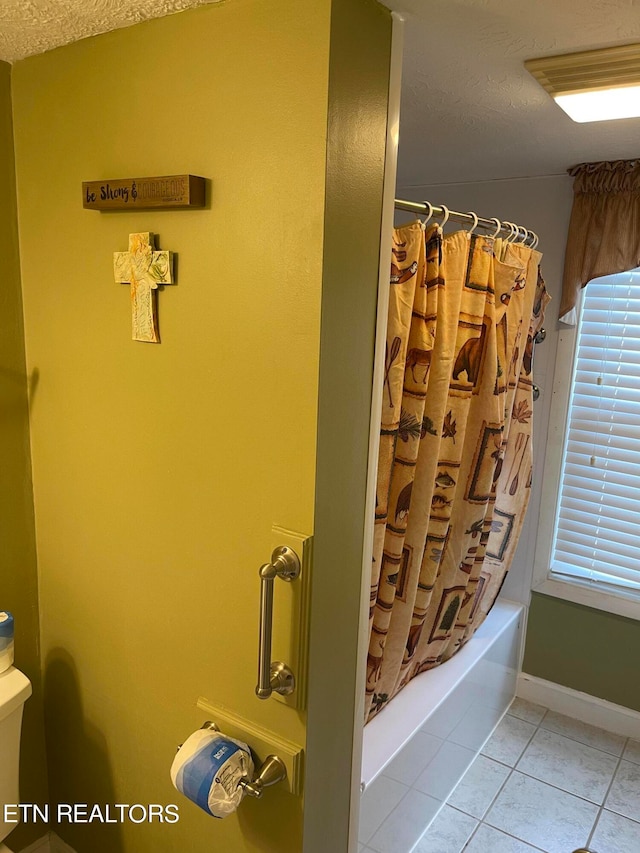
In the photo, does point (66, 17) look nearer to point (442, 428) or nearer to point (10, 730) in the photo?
point (442, 428)

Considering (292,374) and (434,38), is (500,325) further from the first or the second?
(292,374)

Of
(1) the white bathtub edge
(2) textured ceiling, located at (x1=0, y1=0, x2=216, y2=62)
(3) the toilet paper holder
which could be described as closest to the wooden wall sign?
(2) textured ceiling, located at (x1=0, y1=0, x2=216, y2=62)

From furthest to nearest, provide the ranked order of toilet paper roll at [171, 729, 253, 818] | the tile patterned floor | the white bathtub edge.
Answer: the tile patterned floor
the white bathtub edge
toilet paper roll at [171, 729, 253, 818]

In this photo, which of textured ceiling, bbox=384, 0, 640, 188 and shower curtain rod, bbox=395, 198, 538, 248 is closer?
textured ceiling, bbox=384, 0, 640, 188

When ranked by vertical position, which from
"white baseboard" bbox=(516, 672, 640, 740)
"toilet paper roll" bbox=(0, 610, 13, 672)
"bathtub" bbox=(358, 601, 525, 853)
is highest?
"toilet paper roll" bbox=(0, 610, 13, 672)

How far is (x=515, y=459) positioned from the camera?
2.24 m

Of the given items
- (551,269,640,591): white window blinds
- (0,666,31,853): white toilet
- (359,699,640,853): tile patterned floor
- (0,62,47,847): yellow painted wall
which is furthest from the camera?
(551,269,640,591): white window blinds

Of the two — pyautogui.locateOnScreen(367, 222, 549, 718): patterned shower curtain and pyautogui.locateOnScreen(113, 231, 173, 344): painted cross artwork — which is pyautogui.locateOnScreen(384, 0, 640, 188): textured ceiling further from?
pyautogui.locateOnScreen(113, 231, 173, 344): painted cross artwork

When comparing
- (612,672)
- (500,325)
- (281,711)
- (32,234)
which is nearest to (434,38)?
(500,325)

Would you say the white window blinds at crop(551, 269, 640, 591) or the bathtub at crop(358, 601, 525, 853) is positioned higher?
the white window blinds at crop(551, 269, 640, 591)

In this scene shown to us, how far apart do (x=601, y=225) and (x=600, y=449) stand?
82 centimetres

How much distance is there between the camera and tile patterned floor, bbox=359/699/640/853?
1955 mm

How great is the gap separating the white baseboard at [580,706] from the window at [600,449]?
41 centimetres

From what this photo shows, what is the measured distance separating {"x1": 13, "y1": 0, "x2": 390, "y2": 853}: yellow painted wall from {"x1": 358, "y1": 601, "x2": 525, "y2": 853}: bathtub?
40 cm
